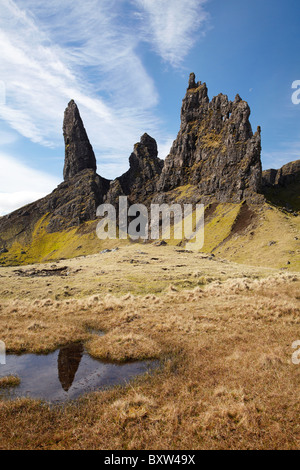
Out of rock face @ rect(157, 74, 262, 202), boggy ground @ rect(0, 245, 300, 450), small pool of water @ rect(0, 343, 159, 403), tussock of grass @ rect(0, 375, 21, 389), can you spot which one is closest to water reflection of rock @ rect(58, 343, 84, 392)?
small pool of water @ rect(0, 343, 159, 403)

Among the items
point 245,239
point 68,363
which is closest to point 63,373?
point 68,363

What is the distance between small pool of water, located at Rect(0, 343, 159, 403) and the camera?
1255 cm

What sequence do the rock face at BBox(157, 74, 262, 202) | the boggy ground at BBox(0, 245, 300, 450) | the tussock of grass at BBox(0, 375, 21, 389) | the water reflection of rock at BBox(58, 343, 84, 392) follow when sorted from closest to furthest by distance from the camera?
the boggy ground at BBox(0, 245, 300, 450)
the tussock of grass at BBox(0, 375, 21, 389)
the water reflection of rock at BBox(58, 343, 84, 392)
the rock face at BBox(157, 74, 262, 202)

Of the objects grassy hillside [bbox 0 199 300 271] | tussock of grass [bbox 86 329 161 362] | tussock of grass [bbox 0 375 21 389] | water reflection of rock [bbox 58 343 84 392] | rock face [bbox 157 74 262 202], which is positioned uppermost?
rock face [bbox 157 74 262 202]

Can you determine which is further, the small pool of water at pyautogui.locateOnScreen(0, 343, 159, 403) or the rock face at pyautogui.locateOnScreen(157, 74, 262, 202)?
the rock face at pyautogui.locateOnScreen(157, 74, 262, 202)

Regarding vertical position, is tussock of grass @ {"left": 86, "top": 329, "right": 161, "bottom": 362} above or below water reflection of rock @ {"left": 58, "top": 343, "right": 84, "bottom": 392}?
above

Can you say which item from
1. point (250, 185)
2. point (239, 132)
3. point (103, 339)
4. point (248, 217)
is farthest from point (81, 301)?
point (239, 132)

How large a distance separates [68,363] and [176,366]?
7034 millimetres

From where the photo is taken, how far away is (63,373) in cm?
1455

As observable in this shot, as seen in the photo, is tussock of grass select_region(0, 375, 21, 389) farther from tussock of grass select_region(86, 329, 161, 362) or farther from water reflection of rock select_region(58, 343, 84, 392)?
tussock of grass select_region(86, 329, 161, 362)

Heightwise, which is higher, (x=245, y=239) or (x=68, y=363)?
(x=245, y=239)

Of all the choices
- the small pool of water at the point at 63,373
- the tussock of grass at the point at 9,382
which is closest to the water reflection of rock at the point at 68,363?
the small pool of water at the point at 63,373

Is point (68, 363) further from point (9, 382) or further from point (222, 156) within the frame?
point (222, 156)

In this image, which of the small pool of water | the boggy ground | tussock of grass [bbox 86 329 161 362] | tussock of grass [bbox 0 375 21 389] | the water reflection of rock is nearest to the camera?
the boggy ground
